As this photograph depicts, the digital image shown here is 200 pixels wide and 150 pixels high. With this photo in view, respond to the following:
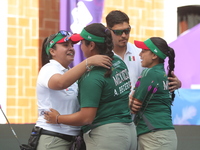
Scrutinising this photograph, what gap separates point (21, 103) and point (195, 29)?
280 cm

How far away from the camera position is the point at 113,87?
3041mm

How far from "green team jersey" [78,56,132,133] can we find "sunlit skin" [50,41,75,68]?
0.46 metres

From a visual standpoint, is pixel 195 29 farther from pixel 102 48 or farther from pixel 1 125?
pixel 102 48

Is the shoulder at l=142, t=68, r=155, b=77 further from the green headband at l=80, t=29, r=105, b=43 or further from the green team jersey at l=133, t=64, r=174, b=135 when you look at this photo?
the green headband at l=80, t=29, r=105, b=43

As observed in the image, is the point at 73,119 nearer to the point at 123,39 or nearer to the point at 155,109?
the point at 155,109

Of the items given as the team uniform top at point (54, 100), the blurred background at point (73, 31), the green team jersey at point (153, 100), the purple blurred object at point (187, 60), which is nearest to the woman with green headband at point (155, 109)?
the green team jersey at point (153, 100)

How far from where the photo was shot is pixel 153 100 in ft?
11.9

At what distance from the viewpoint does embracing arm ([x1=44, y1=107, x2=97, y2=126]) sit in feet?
9.82

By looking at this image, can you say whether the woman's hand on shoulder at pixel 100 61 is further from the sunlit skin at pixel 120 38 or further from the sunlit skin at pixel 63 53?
the sunlit skin at pixel 120 38

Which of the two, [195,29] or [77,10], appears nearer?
[77,10]

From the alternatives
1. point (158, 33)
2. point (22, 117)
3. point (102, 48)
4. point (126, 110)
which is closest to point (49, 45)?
point (102, 48)

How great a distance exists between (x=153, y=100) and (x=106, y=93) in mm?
709

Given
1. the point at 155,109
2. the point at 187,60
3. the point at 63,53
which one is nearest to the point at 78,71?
the point at 63,53

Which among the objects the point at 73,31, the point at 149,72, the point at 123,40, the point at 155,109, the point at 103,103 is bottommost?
the point at 155,109
